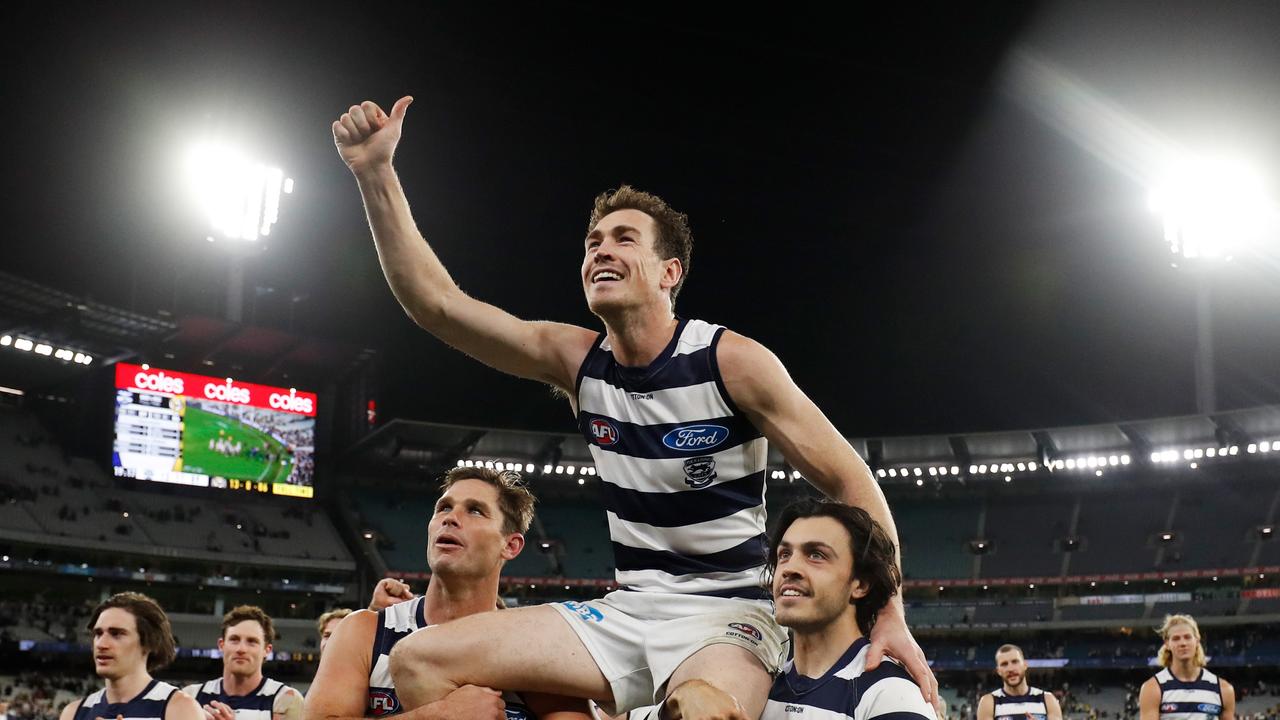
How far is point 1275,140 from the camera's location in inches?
1315

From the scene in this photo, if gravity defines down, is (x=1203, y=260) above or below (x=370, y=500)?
above

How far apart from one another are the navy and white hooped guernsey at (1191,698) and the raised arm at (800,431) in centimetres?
758

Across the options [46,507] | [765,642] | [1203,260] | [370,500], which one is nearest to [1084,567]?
[1203,260]

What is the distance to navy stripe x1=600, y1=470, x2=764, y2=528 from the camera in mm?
4105

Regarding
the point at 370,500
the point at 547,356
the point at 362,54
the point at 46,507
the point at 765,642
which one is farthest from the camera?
the point at 370,500

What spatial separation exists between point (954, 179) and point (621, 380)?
3279cm

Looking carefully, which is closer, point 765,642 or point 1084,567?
point 765,642

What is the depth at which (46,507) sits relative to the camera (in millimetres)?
42438

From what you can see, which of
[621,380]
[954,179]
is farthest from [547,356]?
[954,179]

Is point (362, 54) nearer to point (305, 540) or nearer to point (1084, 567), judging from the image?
point (305, 540)

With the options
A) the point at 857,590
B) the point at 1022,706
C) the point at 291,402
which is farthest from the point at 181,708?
the point at 291,402

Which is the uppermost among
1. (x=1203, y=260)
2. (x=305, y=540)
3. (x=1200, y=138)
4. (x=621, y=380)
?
(x=1200, y=138)

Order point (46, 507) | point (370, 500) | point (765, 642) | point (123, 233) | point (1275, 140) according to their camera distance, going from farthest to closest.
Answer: point (370, 500), point (123, 233), point (46, 507), point (1275, 140), point (765, 642)

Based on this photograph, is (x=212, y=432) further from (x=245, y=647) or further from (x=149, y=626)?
(x=149, y=626)
